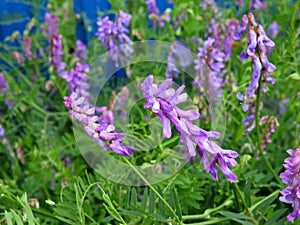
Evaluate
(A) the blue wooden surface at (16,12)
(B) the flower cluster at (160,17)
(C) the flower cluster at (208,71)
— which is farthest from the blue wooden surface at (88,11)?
(C) the flower cluster at (208,71)

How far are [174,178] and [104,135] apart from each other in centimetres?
35

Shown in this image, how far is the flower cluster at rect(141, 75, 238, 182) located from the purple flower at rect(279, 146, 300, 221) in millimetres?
94

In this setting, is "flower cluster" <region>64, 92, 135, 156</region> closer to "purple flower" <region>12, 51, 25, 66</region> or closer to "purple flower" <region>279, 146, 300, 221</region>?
"purple flower" <region>279, 146, 300, 221</region>

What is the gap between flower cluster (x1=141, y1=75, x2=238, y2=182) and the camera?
69 cm

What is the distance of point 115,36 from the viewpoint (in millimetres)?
1543

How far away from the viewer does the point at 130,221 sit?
3.27ft

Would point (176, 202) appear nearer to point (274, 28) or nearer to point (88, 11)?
point (274, 28)

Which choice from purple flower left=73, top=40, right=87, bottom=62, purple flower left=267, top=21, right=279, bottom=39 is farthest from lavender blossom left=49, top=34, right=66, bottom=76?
purple flower left=267, top=21, right=279, bottom=39

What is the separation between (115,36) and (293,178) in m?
0.87

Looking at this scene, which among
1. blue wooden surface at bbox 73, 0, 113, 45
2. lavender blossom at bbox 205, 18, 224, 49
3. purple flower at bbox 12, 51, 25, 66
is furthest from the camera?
blue wooden surface at bbox 73, 0, 113, 45

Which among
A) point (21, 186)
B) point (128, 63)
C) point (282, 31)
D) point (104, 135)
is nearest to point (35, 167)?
point (21, 186)

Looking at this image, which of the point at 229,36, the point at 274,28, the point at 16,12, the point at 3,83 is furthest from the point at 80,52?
the point at 274,28

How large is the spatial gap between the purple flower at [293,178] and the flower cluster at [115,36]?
2.63ft

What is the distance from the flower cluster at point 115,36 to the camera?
151 centimetres
